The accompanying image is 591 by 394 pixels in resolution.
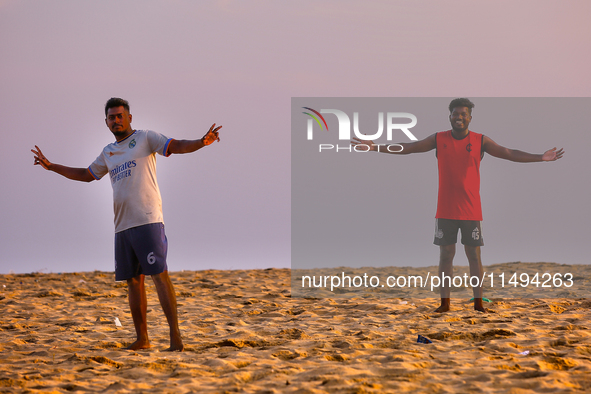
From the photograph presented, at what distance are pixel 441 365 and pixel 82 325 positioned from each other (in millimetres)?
4193

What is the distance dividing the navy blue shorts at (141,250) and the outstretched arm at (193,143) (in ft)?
2.18

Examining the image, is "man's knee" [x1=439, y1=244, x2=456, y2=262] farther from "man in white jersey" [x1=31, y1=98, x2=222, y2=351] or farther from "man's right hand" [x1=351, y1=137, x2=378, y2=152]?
"man in white jersey" [x1=31, y1=98, x2=222, y2=351]

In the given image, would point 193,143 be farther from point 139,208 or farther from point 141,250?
point 141,250

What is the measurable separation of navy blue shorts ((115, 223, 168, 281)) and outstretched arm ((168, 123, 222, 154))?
664 mm

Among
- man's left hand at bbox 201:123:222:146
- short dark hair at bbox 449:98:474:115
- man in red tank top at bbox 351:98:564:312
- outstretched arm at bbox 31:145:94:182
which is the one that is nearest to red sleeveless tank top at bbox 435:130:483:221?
man in red tank top at bbox 351:98:564:312

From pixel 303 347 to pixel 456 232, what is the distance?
2.94 metres

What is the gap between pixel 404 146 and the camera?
7.08 metres

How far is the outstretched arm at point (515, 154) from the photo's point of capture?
6.68 meters

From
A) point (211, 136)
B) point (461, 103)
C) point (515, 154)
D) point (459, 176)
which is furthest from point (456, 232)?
point (211, 136)

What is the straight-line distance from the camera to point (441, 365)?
12.7 feet

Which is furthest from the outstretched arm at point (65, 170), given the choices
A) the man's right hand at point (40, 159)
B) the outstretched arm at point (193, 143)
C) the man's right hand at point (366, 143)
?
the man's right hand at point (366, 143)

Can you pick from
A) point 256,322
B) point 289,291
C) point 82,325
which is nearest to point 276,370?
point 256,322

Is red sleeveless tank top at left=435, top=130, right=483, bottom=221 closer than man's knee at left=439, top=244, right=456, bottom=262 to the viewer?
Yes

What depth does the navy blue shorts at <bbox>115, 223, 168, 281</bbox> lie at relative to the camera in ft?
15.0
